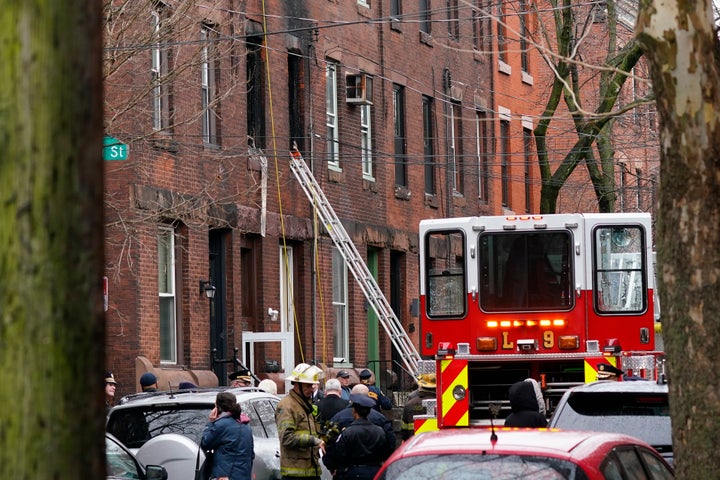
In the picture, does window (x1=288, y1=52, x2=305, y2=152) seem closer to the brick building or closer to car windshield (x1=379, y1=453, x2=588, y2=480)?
the brick building

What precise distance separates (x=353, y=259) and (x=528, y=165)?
13.2 m

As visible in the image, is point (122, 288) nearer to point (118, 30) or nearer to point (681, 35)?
point (118, 30)

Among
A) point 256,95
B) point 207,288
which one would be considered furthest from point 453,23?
point 207,288

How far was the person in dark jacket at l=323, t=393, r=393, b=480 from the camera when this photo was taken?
490 inches

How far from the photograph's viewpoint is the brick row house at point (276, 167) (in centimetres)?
2061

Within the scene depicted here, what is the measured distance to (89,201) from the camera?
3871 mm

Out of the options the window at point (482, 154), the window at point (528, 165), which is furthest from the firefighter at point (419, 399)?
the window at point (528, 165)

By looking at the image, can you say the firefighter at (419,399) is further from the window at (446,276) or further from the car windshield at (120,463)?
the car windshield at (120,463)

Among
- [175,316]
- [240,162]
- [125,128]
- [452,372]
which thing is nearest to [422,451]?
[452,372]

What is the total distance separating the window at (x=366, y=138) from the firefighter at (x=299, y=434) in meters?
16.6

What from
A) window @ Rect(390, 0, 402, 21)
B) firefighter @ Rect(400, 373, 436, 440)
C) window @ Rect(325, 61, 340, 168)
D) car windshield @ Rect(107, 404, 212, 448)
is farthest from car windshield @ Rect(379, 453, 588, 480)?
window @ Rect(390, 0, 402, 21)

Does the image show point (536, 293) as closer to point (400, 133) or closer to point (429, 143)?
point (400, 133)

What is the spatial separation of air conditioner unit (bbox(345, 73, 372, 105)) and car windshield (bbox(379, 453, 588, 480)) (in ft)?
68.2

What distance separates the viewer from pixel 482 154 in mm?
35812
